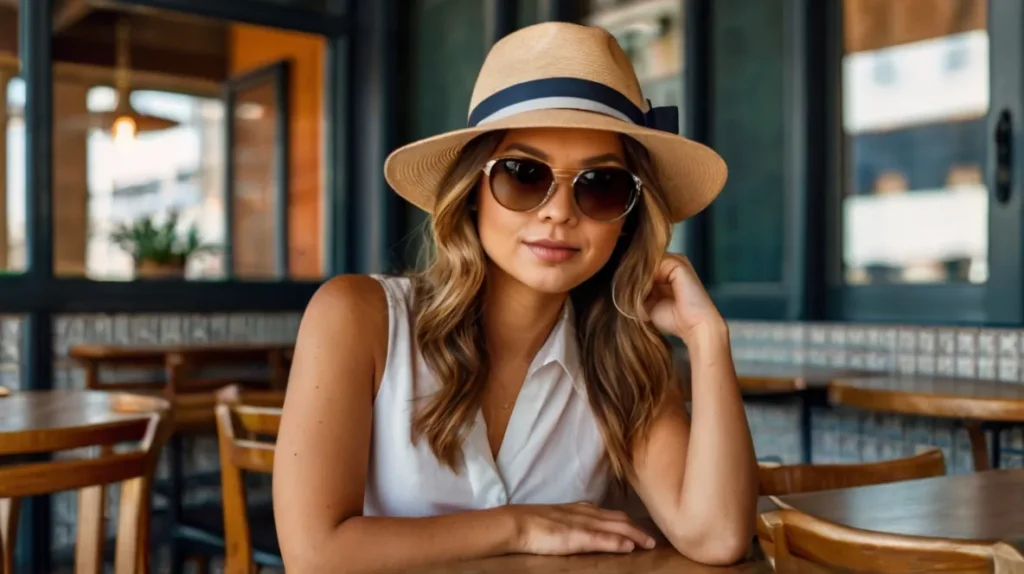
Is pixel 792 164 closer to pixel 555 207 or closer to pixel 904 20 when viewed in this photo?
pixel 904 20

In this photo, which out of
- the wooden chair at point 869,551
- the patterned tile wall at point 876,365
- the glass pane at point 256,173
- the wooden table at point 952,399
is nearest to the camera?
the wooden chair at point 869,551

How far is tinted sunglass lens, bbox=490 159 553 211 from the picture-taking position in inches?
52.9

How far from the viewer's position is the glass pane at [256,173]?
5.25 metres

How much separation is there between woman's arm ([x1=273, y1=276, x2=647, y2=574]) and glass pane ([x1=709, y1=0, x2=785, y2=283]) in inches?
123

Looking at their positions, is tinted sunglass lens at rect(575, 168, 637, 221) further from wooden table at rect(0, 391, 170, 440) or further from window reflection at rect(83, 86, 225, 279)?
window reflection at rect(83, 86, 225, 279)

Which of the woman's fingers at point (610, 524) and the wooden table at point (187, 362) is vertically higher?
the woman's fingers at point (610, 524)

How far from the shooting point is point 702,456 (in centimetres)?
130

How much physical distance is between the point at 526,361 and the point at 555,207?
1.02ft

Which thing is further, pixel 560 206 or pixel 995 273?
pixel 995 273

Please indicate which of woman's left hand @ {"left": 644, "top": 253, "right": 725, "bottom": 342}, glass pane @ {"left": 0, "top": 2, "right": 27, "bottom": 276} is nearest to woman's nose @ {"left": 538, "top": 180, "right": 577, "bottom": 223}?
woman's left hand @ {"left": 644, "top": 253, "right": 725, "bottom": 342}

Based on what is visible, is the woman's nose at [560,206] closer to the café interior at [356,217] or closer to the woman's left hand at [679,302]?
the woman's left hand at [679,302]

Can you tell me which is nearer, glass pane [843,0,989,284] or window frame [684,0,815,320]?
glass pane [843,0,989,284]

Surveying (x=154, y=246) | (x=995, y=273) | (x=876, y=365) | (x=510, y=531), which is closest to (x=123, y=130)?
(x=154, y=246)

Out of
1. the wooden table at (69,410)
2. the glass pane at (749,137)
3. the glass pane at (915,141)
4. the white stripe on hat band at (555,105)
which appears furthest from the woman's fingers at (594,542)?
the glass pane at (749,137)
